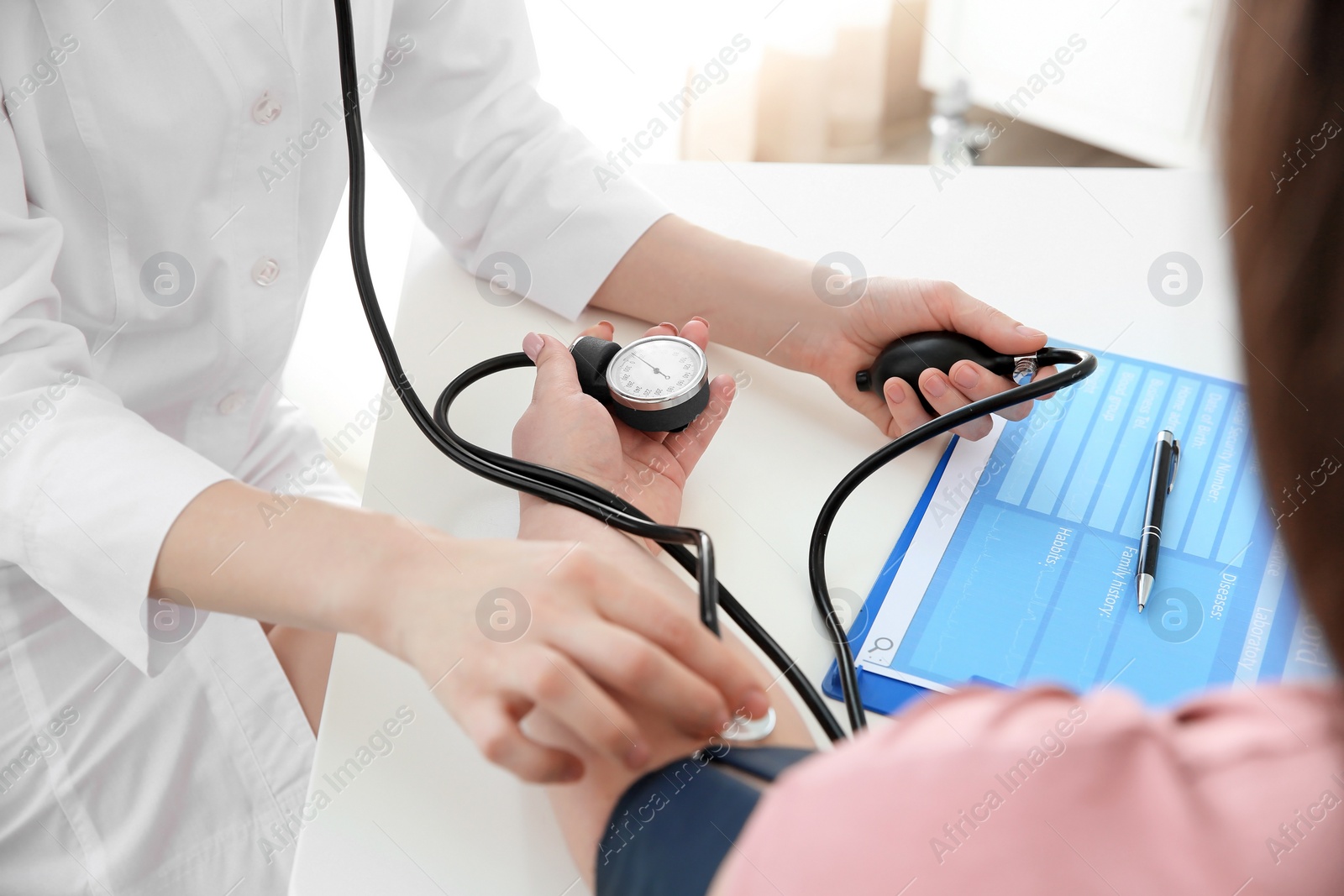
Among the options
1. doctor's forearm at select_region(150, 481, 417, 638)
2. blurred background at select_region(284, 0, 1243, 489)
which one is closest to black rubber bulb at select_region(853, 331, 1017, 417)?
doctor's forearm at select_region(150, 481, 417, 638)

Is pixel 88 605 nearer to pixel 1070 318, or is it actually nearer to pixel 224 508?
pixel 224 508

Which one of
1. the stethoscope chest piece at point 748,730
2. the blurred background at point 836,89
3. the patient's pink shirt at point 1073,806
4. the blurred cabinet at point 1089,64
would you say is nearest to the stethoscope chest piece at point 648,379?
the stethoscope chest piece at point 748,730

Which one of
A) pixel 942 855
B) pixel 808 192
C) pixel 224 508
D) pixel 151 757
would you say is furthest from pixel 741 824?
pixel 808 192

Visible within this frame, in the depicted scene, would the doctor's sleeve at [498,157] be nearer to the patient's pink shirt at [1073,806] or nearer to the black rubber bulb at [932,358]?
the black rubber bulb at [932,358]

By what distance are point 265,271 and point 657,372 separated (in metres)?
0.31

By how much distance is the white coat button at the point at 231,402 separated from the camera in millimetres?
764

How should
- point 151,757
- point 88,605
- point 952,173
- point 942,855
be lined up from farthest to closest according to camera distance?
point 952,173
point 151,757
point 88,605
point 942,855

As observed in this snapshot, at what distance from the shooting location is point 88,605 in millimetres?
541

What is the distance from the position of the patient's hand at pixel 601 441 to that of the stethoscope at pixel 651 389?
1cm

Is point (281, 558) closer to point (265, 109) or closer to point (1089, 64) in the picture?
point (265, 109)

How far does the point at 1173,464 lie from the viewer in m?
0.60

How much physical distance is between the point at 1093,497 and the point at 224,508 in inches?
19.7

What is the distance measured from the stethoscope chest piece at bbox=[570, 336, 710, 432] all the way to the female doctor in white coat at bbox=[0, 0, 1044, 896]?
0.34ft

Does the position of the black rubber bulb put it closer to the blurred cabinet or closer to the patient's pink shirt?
the patient's pink shirt
